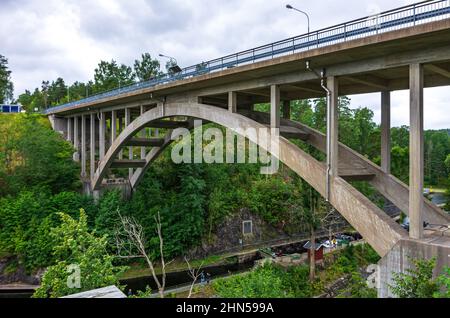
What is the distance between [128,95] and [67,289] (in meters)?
11.5

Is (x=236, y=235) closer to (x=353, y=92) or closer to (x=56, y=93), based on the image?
(x=353, y=92)

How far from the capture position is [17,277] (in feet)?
64.9

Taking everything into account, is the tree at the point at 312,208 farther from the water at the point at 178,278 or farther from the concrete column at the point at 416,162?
the concrete column at the point at 416,162

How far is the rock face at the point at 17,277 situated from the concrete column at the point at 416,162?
2034cm

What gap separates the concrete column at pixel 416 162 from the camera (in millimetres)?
7387

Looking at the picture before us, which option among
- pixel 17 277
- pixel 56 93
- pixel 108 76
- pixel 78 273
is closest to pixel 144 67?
pixel 108 76

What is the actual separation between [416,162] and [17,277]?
862 inches

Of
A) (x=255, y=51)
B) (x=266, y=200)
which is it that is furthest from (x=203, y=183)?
(x=255, y=51)

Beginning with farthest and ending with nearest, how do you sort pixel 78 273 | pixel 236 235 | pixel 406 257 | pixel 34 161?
pixel 236 235 → pixel 34 161 → pixel 78 273 → pixel 406 257

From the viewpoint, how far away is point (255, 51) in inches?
463

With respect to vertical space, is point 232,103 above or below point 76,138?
above

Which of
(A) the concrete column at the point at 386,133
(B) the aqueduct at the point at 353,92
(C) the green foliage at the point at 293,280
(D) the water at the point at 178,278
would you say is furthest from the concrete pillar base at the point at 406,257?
(D) the water at the point at 178,278

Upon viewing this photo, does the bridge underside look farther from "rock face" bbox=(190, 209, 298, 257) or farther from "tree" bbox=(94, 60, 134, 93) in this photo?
"tree" bbox=(94, 60, 134, 93)
